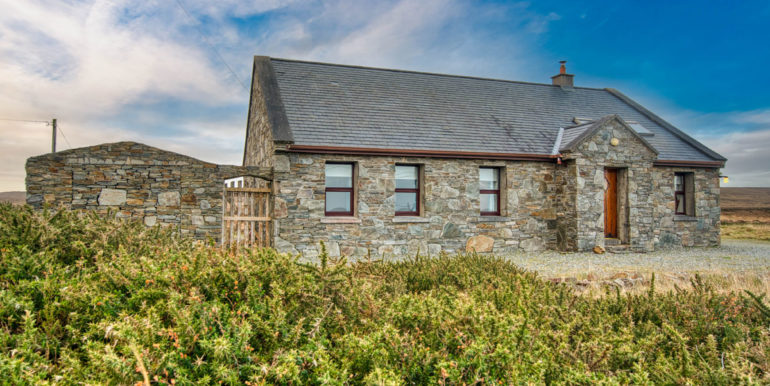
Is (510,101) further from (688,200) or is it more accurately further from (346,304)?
(346,304)

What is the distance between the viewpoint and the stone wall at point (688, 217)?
14523mm

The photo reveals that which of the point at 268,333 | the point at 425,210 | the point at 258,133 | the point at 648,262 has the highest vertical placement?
the point at 258,133

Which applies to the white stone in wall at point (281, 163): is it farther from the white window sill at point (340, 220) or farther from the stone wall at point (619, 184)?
the stone wall at point (619, 184)

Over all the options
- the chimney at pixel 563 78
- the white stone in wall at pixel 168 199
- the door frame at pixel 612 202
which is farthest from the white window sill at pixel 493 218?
the chimney at pixel 563 78

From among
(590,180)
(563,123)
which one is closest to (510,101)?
(563,123)

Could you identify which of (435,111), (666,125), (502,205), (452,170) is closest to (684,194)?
(666,125)

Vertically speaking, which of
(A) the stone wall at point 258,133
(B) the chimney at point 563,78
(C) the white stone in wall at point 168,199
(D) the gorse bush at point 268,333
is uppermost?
(B) the chimney at point 563,78

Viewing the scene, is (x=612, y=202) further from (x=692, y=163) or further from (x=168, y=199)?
(x=168, y=199)

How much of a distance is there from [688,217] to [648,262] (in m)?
5.22

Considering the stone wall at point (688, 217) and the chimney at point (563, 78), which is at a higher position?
the chimney at point (563, 78)

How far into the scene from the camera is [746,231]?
22.5 m

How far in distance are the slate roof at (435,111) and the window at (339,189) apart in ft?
2.32

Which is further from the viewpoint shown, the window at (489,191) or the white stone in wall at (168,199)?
the window at (489,191)

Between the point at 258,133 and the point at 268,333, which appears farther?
the point at 258,133
